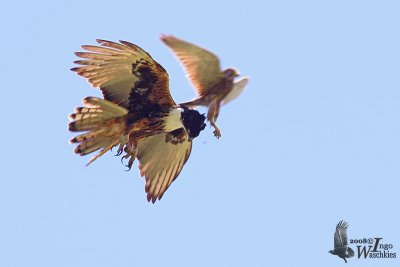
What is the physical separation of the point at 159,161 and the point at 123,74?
188 centimetres

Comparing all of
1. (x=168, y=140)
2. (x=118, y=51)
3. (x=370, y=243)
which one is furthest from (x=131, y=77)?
(x=370, y=243)

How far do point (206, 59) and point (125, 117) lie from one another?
254cm

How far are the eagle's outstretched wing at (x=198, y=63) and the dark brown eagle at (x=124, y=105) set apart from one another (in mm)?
1806

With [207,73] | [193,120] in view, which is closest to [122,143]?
[193,120]

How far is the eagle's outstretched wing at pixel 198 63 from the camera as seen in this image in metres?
11.9

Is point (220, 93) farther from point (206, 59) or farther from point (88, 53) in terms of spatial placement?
point (88, 53)

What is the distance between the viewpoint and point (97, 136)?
14.0m

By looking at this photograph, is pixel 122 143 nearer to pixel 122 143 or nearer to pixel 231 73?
pixel 122 143

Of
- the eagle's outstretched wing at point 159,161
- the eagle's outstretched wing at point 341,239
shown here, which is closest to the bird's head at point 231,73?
the eagle's outstretched wing at point 159,161

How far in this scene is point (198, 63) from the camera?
39.4 ft

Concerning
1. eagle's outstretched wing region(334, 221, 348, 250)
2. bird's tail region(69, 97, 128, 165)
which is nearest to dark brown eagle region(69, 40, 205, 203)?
bird's tail region(69, 97, 128, 165)

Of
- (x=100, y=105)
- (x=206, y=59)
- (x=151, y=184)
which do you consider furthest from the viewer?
(x=151, y=184)

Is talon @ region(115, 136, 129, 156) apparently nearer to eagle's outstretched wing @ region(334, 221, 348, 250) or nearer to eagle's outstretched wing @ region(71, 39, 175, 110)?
eagle's outstretched wing @ region(71, 39, 175, 110)

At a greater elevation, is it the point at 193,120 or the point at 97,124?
the point at 193,120
